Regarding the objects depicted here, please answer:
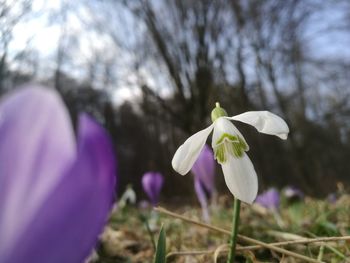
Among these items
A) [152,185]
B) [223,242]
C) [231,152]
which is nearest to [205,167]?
[223,242]

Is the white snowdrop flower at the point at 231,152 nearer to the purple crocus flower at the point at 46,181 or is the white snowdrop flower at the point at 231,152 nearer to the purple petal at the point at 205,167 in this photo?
the purple crocus flower at the point at 46,181

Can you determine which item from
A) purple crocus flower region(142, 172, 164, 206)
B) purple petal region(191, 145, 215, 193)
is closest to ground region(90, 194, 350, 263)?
purple crocus flower region(142, 172, 164, 206)

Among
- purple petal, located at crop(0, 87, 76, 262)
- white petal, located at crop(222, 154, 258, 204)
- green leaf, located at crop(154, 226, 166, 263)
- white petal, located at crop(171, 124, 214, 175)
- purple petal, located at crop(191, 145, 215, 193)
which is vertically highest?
purple petal, located at crop(0, 87, 76, 262)

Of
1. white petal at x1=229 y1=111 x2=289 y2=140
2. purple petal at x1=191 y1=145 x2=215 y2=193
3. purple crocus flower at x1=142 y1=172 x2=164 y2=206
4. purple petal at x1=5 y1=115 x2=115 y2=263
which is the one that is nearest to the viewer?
purple petal at x1=5 y1=115 x2=115 y2=263

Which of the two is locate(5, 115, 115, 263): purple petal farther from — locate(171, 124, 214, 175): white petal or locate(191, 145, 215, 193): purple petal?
locate(191, 145, 215, 193): purple petal

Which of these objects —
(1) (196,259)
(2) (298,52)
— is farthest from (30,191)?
(2) (298,52)

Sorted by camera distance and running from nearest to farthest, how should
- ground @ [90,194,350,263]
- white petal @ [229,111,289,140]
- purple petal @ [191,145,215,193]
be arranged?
1. white petal @ [229,111,289,140]
2. ground @ [90,194,350,263]
3. purple petal @ [191,145,215,193]

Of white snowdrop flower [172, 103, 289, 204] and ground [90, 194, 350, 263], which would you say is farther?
ground [90, 194, 350, 263]
